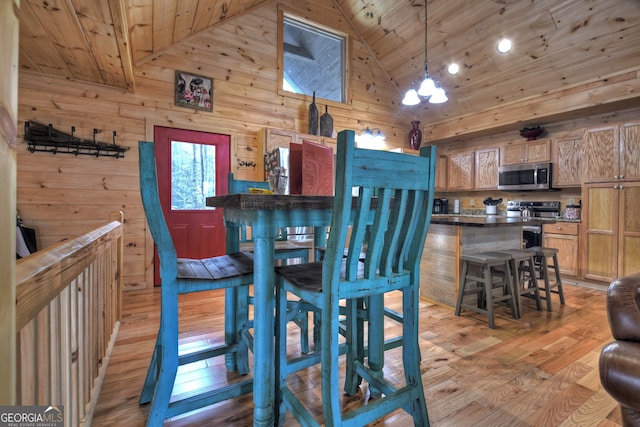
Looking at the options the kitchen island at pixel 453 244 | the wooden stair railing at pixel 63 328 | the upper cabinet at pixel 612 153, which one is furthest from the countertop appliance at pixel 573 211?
the wooden stair railing at pixel 63 328

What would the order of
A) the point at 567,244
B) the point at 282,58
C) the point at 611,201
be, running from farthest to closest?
the point at 282,58 < the point at 567,244 < the point at 611,201

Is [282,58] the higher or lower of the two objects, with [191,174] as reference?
higher

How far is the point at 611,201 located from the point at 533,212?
118cm

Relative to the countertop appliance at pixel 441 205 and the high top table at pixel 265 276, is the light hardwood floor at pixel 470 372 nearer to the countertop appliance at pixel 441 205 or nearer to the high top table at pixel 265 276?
the high top table at pixel 265 276

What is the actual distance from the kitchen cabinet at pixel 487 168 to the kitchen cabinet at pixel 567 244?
1221 mm

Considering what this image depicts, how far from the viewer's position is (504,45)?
4062 mm

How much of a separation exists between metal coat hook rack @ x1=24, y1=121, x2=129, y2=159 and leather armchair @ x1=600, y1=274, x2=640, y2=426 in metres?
4.22

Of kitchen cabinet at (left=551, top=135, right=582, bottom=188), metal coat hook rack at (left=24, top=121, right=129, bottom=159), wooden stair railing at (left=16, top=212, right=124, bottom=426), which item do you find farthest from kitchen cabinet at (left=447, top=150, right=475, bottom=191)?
wooden stair railing at (left=16, top=212, right=124, bottom=426)

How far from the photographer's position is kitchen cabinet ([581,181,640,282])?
3.46m

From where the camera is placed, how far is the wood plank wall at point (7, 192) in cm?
39

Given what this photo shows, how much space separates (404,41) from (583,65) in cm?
244

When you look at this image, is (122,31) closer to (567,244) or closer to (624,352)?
(624,352)

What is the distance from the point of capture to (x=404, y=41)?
4.91 metres

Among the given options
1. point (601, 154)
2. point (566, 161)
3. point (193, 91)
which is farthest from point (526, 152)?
point (193, 91)
